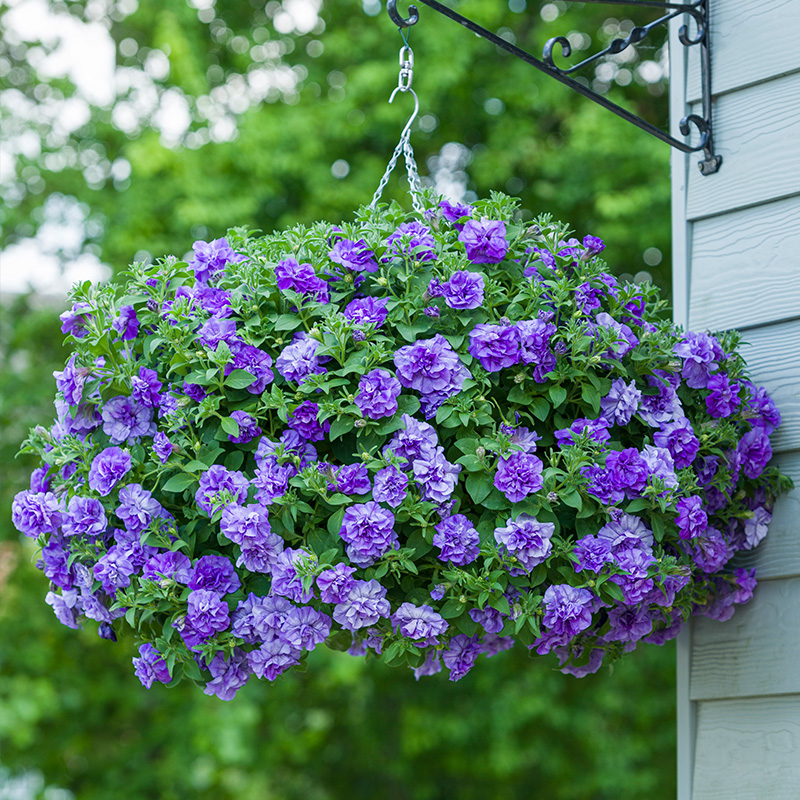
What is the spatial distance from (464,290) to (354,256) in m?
0.17

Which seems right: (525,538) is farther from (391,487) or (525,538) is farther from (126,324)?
(126,324)

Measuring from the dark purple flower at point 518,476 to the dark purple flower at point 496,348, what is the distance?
128 mm

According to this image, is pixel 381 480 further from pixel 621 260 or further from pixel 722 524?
pixel 621 260

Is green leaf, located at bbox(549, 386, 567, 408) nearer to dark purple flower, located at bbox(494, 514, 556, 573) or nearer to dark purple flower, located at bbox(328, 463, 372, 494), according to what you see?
dark purple flower, located at bbox(494, 514, 556, 573)

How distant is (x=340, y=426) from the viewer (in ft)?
4.12

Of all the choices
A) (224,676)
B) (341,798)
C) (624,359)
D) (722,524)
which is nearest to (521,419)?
(624,359)

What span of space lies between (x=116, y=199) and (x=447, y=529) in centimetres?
451

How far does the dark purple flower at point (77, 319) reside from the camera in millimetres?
1431

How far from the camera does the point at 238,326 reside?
1358 mm

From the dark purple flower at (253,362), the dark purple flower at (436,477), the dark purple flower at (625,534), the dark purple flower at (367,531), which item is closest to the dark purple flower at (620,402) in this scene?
the dark purple flower at (625,534)

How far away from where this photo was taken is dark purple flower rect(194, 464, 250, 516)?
4.13 feet

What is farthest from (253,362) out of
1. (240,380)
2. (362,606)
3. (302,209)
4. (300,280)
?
(302,209)

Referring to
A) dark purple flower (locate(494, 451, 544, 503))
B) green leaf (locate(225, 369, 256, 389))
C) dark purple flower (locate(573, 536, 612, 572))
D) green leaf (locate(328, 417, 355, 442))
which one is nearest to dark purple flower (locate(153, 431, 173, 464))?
green leaf (locate(225, 369, 256, 389))

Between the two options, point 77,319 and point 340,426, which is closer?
point 340,426
